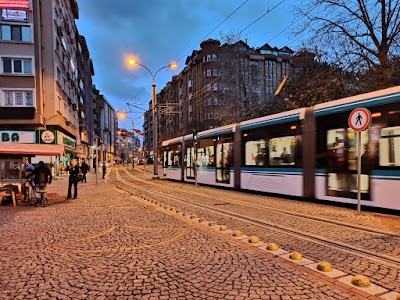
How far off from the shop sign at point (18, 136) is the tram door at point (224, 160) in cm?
1900

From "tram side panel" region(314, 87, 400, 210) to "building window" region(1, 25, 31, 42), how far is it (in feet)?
91.2

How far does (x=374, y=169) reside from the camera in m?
9.30

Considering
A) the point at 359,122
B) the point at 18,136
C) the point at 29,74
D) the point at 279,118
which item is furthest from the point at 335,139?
the point at 29,74

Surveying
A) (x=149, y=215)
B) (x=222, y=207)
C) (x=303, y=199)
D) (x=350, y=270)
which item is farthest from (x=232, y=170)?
(x=350, y=270)

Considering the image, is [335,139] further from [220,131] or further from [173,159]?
[173,159]

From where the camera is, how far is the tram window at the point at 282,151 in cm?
1258

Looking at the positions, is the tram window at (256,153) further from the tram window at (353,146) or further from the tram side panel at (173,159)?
the tram side panel at (173,159)

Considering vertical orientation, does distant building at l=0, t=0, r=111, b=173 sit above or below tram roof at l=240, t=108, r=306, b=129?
above

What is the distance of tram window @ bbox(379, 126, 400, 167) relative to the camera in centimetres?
885

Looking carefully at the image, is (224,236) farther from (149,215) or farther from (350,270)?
(149,215)

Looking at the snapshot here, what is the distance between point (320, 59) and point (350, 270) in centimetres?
1677

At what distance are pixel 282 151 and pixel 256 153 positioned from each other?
1.73 meters

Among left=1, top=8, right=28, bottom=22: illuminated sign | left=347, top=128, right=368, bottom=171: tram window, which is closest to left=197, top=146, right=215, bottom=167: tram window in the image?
left=347, top=128, right=368, bottom=171: tram window

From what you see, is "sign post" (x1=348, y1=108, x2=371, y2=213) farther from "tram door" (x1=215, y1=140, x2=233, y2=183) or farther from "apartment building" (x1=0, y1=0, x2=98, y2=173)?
"apartment building" (x1=0, y1=0, x2=98, y2=173)
